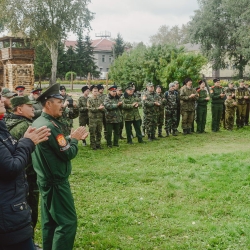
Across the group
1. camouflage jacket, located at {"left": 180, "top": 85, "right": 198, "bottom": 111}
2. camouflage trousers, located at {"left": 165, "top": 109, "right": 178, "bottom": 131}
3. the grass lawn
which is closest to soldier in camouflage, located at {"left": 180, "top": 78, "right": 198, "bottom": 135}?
camouflage jacket, located at {"left": 180, "top": 85, "right": 198, "bottom": 111}

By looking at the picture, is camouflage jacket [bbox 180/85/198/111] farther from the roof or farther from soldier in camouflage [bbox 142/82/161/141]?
the roof

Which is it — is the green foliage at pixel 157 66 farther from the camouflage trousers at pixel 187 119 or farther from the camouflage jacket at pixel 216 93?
the camouflage trousers at pixel 187 119

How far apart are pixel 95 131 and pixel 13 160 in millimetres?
8040

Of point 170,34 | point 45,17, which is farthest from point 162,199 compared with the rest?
point 170,34

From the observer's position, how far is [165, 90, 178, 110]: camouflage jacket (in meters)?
12.7

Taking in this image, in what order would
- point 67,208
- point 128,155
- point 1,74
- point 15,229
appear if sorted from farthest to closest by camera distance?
1. point 1,74
2. point 128,155
3. point 67,208
4. point 15,229

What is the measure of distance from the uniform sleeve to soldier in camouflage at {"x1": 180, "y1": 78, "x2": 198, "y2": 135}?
10.1 meters

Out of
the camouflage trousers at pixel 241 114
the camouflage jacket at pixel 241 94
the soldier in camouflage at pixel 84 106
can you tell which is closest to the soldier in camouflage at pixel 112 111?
the soldier in camouflage at pixel 84 106

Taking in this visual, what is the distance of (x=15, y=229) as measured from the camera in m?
2.78

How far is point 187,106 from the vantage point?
41.8ft

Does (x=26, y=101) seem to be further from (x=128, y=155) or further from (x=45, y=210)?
(x=128, y=155)

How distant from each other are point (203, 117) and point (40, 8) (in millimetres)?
26097

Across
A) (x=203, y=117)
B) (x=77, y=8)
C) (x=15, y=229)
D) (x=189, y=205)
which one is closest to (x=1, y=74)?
(x=77, y=8)

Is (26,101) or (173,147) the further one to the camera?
(173,147)
